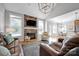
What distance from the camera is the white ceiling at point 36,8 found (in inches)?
81.4

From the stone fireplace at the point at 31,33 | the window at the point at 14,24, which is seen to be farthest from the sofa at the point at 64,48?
the window at the point at 14,24

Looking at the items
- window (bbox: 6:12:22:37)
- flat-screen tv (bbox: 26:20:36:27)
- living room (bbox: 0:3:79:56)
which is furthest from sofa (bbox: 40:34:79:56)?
window (bbox: 6:12:22:37)

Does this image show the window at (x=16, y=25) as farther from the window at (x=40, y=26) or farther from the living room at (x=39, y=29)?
the window at (x=40, y=26)

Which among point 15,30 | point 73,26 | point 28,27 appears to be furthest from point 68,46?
point 15,30

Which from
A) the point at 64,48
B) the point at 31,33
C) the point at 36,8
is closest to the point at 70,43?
the point at 64,48

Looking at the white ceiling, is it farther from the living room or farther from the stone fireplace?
the stone fireplace

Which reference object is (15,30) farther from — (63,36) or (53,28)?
(63,36)

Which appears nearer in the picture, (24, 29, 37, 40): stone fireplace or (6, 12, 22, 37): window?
(6, 12, 22, 37): window

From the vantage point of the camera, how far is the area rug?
2.14m

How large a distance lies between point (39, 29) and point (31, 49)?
397 millimetres

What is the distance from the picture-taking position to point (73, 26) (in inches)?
81.7

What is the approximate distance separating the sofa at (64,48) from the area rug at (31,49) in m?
0.09

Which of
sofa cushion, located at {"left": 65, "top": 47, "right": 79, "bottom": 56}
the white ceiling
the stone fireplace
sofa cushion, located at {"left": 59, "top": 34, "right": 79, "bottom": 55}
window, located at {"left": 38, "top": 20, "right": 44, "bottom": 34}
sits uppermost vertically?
the white ceiling

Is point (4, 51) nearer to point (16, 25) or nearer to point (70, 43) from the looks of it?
point (16, 25)
